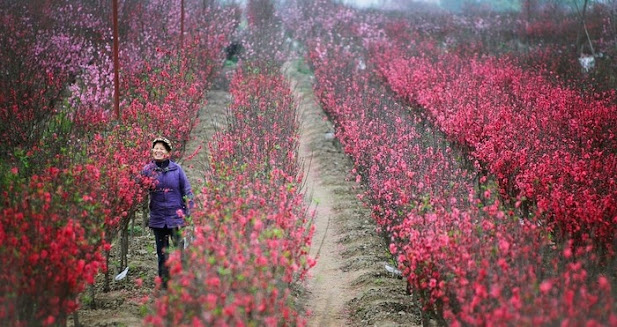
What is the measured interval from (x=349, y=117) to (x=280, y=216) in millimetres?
6845

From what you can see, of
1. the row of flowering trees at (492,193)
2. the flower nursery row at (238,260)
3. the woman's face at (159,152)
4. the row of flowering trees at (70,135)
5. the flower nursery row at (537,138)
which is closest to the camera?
the flower nursery row at (238,260)

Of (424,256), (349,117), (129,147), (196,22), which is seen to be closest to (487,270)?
(424,256)

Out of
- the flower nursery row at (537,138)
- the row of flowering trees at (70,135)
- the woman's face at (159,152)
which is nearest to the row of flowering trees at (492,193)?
the flower nursery row at (537,138)

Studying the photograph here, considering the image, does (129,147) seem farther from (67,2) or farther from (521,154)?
(67,2)

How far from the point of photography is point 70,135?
763cm

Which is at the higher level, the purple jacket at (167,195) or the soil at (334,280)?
the purple jacket at (167,195)

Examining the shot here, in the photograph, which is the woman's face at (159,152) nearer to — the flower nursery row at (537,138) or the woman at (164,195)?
the woman at (164,195)

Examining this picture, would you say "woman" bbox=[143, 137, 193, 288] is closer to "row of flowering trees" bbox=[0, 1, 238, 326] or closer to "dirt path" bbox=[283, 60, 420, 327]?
"row of flowering trees" bbox=[0, 1, 238, 326]

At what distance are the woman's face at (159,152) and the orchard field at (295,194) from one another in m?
0.34

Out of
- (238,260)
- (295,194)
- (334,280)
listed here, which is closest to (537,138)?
(334,280)

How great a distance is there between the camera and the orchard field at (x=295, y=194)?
4.44 metres

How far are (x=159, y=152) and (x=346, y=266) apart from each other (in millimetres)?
3118

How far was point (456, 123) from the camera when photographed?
9562 millimetres

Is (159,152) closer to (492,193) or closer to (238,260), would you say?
(238,260)
